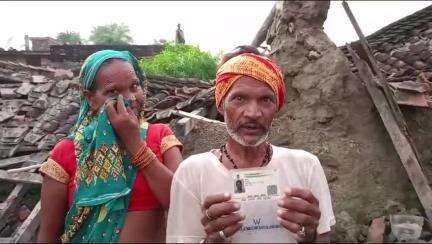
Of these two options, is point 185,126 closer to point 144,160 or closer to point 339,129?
point 339,129

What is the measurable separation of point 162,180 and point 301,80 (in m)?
2.70

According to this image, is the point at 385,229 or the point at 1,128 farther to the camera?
the point at 1,128

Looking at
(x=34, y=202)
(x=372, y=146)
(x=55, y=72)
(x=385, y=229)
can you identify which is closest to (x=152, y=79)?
(x=34, y=202)

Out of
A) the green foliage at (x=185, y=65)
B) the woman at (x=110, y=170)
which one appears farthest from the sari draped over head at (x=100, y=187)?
the green foliage at (x=185, y=65)

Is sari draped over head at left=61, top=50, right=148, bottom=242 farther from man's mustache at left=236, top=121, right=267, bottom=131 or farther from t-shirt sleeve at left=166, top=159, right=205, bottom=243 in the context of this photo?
man's mustache at left=236, top=121, right=267, bottom=131

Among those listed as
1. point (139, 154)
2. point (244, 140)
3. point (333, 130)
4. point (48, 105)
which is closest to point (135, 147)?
point (139, 154)

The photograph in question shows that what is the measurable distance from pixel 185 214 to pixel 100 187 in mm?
501

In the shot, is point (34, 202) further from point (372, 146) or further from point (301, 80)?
point (372, 146)

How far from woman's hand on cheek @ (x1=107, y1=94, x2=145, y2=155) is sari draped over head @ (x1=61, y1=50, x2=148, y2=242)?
0.06 metres

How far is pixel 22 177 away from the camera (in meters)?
5.41

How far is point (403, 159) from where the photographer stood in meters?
4.15

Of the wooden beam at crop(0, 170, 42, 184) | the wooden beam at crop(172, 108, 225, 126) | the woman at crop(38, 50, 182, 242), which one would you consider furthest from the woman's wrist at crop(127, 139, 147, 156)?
the wooden beam at crop(0, 170, 42, 184)

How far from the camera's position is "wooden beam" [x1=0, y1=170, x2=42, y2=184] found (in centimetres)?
534

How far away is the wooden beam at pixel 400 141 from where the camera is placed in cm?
406
